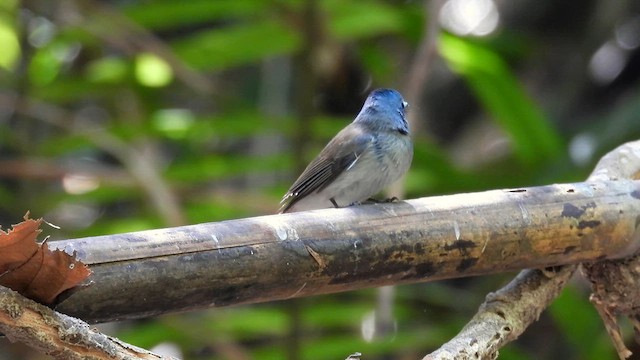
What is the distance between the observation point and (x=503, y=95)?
160 inches

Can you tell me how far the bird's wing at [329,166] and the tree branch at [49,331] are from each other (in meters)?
1.49

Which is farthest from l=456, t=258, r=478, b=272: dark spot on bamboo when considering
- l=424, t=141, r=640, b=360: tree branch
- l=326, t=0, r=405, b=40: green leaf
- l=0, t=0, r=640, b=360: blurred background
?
l=326, t=0, r=405, b=40: green leaf

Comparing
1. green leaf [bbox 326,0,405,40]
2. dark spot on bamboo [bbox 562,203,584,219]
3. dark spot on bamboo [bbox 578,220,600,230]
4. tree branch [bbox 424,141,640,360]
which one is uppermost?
green leaf [bbox 326,0,405,40]

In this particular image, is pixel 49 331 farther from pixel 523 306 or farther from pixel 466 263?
pixel 523 306

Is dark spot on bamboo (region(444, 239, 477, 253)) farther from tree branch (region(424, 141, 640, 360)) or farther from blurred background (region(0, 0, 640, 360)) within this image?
blurred background (region(0, 0, 640, 360))

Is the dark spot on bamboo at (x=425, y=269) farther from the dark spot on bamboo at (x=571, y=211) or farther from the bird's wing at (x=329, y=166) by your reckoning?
the bird's wing at (x=329, y=166)

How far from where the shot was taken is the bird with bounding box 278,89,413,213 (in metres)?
3.13

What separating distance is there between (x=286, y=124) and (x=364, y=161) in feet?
3.80

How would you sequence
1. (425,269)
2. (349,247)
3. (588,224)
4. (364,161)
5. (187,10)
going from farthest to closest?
(187,10) → (364,161) → (588,224) → (425,269) → (349,247)

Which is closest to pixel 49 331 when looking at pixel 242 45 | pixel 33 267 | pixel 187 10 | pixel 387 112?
pixel 33 267

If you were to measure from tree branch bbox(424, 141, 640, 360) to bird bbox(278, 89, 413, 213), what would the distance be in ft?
2.23

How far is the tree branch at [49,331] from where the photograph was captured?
1.67 metres

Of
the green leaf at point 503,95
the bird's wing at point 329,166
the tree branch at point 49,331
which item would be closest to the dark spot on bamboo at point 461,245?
the tree branch at point 49,331

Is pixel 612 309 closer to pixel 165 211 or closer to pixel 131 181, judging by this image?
pixel 165 211
